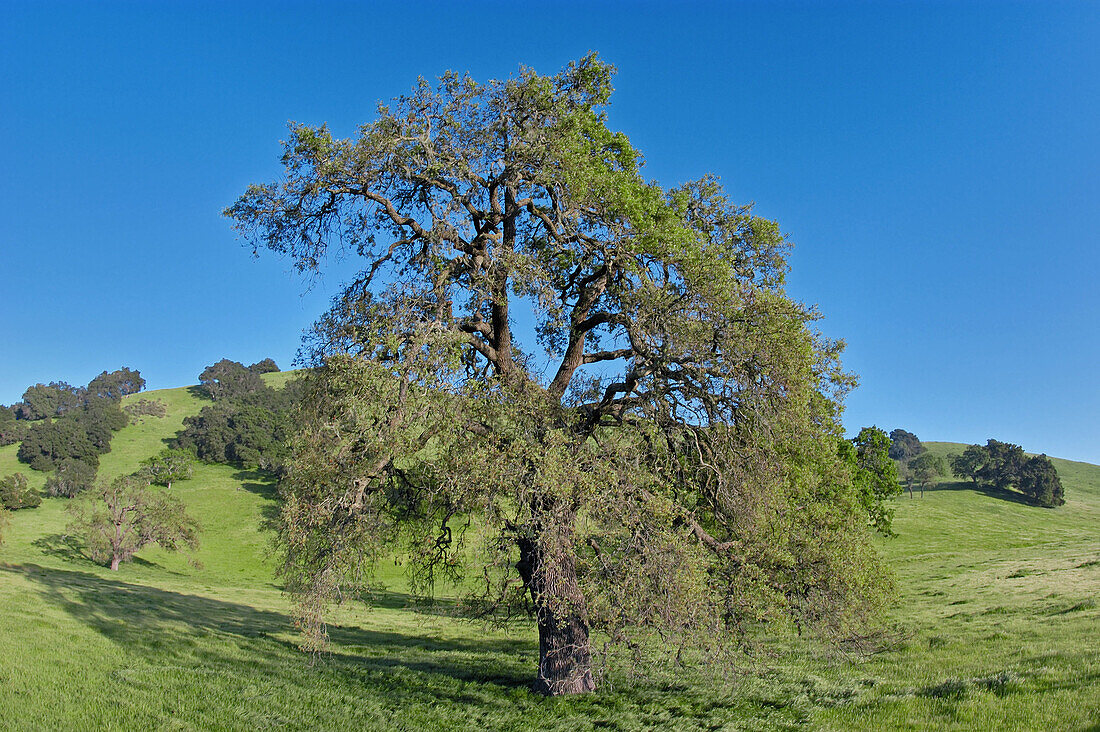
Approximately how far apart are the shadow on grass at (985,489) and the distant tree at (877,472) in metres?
86.6

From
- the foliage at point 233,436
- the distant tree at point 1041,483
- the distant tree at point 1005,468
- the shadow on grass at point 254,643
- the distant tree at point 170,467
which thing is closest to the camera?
the shadow on grass at point 254,643

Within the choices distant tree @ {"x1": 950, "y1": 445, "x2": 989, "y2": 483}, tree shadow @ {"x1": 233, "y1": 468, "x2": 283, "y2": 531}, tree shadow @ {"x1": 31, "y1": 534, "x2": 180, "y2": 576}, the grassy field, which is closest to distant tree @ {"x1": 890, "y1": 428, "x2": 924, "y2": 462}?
distant tree @ {"x1": 950, "y1": 445, "x2": 989, "y2": 483}

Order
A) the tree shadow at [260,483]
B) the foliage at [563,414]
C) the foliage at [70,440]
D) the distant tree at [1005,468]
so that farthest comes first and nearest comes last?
the distant tree at [1005,468], the foliage at [70,440], the tree shadow at [260,483], the foliage at [563,414]

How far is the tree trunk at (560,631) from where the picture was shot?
1474cm

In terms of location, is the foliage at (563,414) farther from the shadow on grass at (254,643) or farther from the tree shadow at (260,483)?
the tree shadow at (260,483)

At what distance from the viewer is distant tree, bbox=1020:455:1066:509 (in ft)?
373

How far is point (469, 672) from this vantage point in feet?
69.8

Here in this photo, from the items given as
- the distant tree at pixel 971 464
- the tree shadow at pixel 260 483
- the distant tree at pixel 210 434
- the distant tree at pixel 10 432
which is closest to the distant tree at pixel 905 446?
the distant tree at pixel 971 464

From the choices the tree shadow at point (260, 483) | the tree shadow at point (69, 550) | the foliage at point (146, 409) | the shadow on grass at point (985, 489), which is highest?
the foliage at point (146, 409)

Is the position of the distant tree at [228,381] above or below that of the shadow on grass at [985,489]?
above

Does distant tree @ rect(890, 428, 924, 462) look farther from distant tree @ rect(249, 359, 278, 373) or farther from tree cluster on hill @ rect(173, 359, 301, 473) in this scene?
distant tree @ rect(249, 359, 278, 373)

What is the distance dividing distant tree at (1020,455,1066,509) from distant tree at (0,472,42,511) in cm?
15619

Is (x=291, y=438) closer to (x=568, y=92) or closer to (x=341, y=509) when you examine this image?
(x=341, y=509)

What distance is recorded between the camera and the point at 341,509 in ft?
49.2
